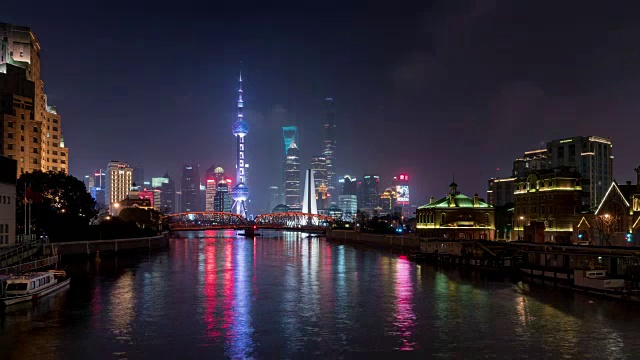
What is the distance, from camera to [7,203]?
76875 millimetres

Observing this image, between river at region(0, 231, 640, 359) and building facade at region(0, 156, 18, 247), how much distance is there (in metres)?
9.82

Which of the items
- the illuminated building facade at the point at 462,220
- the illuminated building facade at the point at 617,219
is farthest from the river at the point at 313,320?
the illuminated building facade at the point at 462,220

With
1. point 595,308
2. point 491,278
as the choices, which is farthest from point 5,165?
point 595,308

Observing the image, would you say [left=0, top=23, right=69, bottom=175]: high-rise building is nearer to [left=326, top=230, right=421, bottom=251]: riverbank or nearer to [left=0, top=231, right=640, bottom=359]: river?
[left=0, top=231, right=640, bottom=359]: river

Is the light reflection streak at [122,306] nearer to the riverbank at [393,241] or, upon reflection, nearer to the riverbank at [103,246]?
the riverbank at [103,246]

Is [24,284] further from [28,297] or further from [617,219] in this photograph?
[617,219]

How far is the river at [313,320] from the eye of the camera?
39.2 meters

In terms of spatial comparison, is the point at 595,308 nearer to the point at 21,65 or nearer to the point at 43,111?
the point at 21,65

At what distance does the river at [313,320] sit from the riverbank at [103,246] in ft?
72.9

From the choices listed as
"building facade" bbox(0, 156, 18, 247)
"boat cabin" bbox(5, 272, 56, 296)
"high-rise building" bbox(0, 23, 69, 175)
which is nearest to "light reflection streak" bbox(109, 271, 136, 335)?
"boat cabin" bbox(5, 272, 56, 296)

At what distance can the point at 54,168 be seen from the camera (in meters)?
167

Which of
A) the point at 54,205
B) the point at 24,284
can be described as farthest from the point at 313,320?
the point at 54,205

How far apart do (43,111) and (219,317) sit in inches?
5363

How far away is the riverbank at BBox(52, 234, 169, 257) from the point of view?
101 meters
